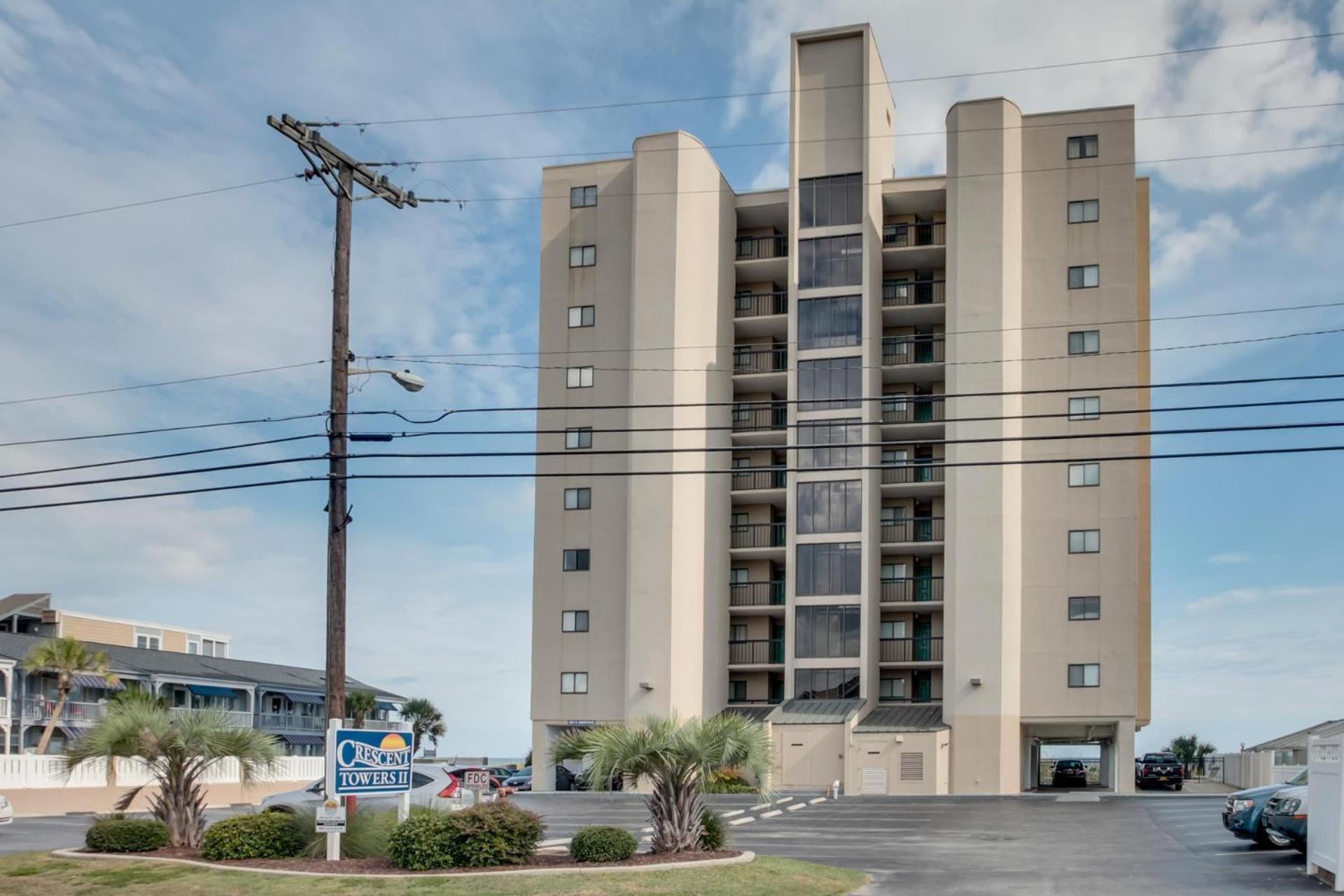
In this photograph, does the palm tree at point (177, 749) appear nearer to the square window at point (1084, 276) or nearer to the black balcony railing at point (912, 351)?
the black balcony railing at point (912, 351)

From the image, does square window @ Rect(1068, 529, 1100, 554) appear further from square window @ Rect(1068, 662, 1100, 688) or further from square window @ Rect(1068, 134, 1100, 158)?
square window @ Rect(1068, 134, 1100, 158)

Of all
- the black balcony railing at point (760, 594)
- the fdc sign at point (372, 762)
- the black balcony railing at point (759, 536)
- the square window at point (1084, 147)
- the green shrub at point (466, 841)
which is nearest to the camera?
the green shrub at point (466, 841)

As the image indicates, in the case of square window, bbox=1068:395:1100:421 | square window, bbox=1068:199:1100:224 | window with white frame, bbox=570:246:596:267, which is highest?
square window, bbox=1068:199:1100:224

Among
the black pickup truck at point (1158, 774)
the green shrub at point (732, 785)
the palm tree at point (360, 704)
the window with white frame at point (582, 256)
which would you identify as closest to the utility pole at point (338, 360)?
the green shrub at point (732, 785)

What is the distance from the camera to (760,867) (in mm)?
20969

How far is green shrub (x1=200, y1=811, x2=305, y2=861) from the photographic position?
22.5 metres

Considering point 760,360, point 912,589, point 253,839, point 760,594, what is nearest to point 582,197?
point 760,360

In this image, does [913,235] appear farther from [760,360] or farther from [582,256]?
[582,256]

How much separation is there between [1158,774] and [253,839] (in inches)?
1629

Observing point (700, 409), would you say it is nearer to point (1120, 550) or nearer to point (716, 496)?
point (716, 496)

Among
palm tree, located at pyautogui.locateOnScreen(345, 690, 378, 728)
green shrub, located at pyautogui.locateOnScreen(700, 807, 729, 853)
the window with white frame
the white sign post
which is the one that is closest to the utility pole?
green shrub, located at pyautogui.locateOnScreen(700, 807, 729, 853)

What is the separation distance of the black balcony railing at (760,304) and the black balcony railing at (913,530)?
1021 cm

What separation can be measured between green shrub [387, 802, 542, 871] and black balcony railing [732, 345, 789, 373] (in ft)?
126

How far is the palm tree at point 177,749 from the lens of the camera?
78.7ft
